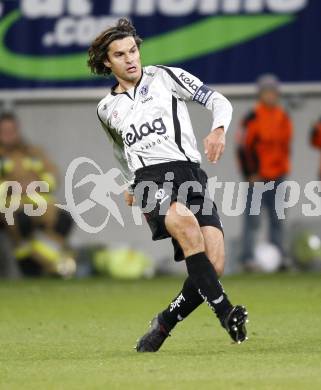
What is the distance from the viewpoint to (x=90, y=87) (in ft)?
60.8

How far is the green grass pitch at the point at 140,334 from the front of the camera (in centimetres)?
768

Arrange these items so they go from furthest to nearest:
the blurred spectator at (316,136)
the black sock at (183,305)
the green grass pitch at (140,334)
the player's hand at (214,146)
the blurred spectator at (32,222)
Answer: the blurred spectator at (316,136), the blurred spectator at (32,222), the black sock at (183,305), the player's hand at (214,146), the green grass pitch at (140,334)

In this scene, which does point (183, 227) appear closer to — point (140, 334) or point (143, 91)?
point (143, 91)

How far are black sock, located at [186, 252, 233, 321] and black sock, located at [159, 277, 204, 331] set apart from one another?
0.18 meters

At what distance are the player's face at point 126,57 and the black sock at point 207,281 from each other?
4.65 ft

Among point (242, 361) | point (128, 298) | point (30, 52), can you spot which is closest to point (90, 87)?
point (30, 52)

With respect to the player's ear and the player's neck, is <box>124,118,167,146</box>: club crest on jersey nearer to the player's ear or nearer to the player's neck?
the player's neck

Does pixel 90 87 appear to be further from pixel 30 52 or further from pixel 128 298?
pixel 128 298

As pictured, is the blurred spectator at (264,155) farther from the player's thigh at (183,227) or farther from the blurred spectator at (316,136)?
the player's thigh at (183,227)

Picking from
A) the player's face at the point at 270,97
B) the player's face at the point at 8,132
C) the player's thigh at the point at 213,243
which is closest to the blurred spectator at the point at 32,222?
the player's face at the point at 8,132

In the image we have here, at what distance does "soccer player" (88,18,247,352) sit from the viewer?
352 inches

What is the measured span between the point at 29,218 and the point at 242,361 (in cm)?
1048

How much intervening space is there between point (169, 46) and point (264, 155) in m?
2.03

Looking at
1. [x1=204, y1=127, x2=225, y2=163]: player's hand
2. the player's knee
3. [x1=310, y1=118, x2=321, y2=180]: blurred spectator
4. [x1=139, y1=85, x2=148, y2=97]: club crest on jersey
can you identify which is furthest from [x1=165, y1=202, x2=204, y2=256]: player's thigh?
[x1=310, y1=118, x2=321, y2=180]: blurred spectator
